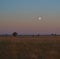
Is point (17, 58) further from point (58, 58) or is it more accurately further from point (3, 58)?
point (58, 58)

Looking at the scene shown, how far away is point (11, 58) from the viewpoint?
19.9 m

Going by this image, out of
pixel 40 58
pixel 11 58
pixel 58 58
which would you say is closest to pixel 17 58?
pixel 11 58

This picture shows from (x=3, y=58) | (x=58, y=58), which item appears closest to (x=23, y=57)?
(x=3, y=58)

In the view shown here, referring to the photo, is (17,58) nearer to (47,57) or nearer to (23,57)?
(23,57)

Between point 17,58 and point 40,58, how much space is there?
2.01 metres

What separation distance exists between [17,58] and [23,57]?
78 centimetres

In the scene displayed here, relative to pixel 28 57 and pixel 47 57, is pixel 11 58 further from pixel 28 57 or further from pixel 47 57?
pixel 47 57

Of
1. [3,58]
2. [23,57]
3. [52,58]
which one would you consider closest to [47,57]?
[52,58]

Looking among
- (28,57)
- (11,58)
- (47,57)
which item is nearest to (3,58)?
(11,58)

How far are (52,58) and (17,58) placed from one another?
3.06 m

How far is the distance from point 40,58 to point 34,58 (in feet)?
1.74

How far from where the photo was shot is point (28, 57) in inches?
795

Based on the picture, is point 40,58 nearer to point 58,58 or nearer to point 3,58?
point 58,58

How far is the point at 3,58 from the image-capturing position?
1989 cm
